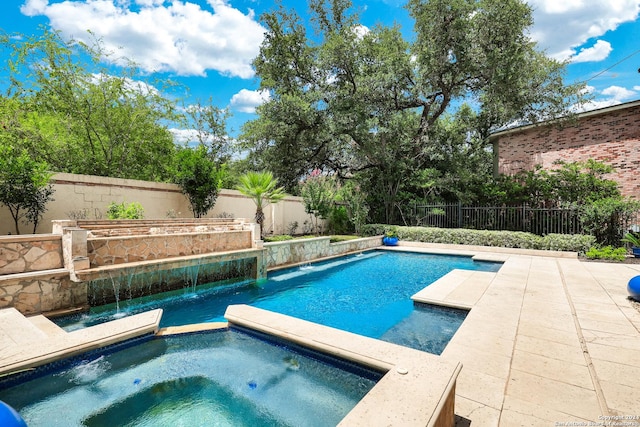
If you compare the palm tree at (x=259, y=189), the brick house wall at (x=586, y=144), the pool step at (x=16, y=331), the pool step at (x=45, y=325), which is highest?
the brick house wall at (x=586, y=144)

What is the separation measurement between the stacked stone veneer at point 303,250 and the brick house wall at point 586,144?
10573 mm

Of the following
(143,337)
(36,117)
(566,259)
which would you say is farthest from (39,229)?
(566,259)

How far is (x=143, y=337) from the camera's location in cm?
385

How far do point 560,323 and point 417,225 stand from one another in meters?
12.4

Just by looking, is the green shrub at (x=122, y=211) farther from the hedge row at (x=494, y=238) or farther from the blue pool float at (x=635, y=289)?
the blue pool float at (x=635, y=289)

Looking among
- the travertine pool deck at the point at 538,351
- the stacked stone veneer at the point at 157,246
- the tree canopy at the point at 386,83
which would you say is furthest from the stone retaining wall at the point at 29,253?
the tree canopy at the point at 386,83

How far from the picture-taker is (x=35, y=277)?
489 centimetres

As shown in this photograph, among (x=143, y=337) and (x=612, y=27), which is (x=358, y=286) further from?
(x=612, y=27)

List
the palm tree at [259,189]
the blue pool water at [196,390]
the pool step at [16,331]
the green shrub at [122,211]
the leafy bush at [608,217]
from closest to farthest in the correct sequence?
the blue pool water at [196,390]
the pool step at [16,331]
the green shrub at [122,211]
the palm tree at [259,189]
the leafy bush at [608,217]

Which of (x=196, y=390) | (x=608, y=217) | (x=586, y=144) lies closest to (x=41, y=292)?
(x=196, y=390)

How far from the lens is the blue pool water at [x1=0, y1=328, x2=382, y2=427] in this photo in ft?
8.37

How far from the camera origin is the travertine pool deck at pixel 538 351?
2.34 metres

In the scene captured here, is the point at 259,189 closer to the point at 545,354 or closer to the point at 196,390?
the point at 196,390

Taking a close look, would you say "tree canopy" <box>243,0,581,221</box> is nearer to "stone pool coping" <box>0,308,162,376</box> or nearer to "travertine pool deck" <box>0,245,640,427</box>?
"travertine pool deck" <box>0,245,640,427</box>
